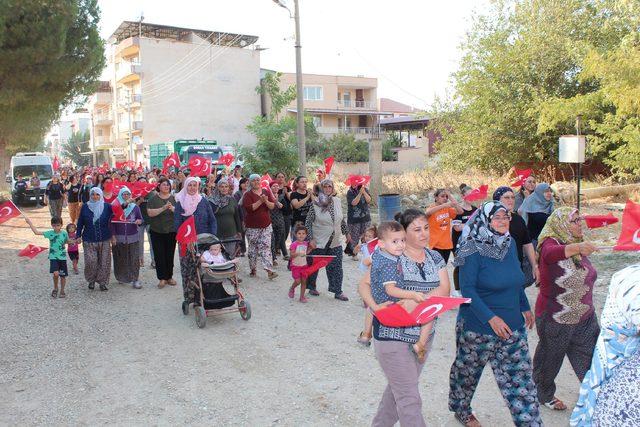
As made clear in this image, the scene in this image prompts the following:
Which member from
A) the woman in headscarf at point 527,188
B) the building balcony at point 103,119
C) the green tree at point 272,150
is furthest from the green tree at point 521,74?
the building balcony at point 103,119

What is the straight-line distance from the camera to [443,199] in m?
7.38

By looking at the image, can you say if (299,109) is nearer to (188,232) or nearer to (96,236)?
(96,236)

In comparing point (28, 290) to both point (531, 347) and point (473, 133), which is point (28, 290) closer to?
point (531, 347)

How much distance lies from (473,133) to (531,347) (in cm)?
2098

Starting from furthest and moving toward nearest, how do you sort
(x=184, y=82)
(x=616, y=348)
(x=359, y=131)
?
(x=359, y=131), (x=184, y=82), (x=616, y=348)

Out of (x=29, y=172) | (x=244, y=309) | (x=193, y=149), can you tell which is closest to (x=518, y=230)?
(x=244, y=309)

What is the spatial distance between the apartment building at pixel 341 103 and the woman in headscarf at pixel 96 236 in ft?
141

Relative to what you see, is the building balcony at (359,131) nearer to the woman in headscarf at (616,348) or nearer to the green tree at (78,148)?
the green tree at (78,148)

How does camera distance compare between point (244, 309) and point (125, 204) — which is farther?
point (125, 204)

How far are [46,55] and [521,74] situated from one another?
1861 cm

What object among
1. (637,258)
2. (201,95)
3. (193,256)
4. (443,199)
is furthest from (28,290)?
(201,95)

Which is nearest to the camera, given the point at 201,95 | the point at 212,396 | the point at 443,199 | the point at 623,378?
the point at 623,378

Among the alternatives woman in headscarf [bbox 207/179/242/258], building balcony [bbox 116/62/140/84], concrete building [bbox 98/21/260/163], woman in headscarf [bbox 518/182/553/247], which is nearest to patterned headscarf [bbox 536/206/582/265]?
woman in headscarf [bbox 518/182/553/247]

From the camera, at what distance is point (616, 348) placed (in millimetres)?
2375
